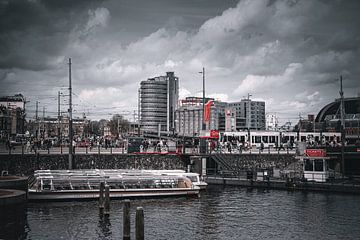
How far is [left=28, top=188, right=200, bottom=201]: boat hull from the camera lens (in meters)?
42.8

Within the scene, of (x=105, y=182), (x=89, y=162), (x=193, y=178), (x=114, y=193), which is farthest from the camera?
(x=89, y=162)

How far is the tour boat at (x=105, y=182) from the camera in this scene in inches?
1718

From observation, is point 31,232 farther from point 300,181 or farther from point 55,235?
point 300,181

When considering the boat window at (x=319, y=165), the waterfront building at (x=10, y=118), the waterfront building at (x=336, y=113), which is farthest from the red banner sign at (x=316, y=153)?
the waterfront building at (x=336, y=113)

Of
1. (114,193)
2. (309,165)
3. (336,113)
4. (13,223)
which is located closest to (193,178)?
(114,193)

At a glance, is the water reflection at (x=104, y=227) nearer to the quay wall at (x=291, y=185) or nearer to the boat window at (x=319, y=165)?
the quay wall at (x=291, y=185)

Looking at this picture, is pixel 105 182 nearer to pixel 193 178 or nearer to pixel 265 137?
pixel 193 178

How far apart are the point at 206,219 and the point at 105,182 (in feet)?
50.2

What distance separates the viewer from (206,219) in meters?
35.8

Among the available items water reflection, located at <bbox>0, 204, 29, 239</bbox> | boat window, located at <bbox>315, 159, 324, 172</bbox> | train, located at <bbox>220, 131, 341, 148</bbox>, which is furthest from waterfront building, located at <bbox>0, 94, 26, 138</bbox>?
boat window, located at <bbox>315, 159, 324, 172</bbox>

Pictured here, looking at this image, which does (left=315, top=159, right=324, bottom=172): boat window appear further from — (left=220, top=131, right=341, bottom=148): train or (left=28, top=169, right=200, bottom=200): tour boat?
(left=220, top=131, right=341, bottom=148): train

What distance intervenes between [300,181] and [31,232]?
37170 millimetres

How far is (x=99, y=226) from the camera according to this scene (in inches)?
1262

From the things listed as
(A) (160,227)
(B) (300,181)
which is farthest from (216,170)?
(A) (160,227)
